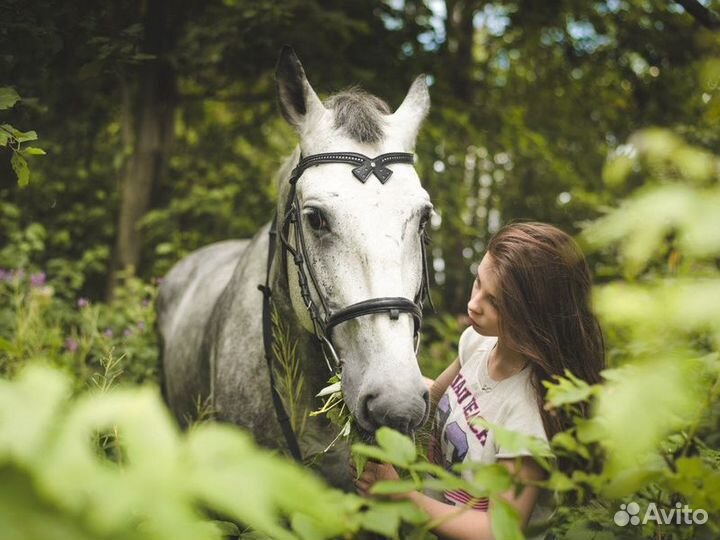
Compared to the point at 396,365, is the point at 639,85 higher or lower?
higher

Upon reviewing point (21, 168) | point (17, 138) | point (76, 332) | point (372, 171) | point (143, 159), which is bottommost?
point (76, 332)

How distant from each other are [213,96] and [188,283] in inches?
101

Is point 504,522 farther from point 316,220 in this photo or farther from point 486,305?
point 316,220

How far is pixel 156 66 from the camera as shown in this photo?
5.35 metres

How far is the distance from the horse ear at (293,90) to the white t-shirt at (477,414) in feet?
4.20

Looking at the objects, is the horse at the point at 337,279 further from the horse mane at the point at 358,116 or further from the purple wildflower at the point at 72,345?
the purple wildflower at the point at 72,345

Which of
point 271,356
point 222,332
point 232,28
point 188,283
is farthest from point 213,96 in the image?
point 271,356

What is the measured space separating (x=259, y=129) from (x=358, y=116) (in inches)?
198

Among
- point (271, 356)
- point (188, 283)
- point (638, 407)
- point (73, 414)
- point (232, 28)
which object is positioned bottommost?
point (188, 283)

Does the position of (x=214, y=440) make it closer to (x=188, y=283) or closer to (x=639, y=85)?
(x=188, y=283)

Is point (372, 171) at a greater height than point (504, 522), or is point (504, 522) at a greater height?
point (372, 171)

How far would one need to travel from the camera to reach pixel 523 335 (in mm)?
A: 1773

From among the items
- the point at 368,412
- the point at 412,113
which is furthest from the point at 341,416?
the point at 412,113

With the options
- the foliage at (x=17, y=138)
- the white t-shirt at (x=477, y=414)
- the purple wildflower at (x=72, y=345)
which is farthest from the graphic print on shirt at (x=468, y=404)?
the purple wildflower at (x=72, y=345)
